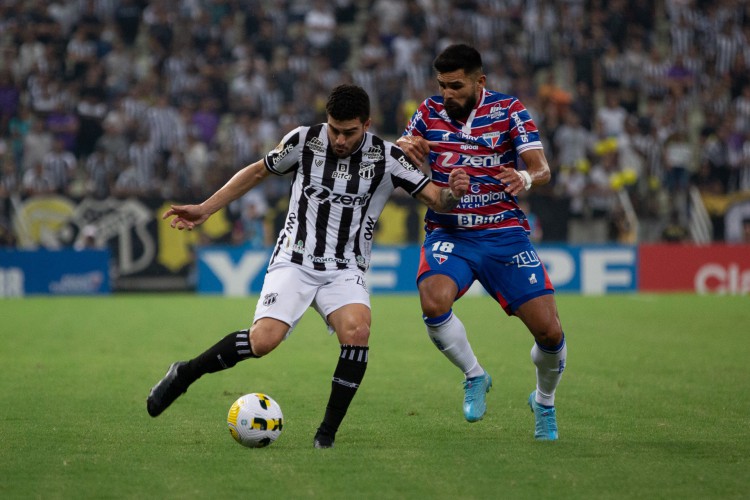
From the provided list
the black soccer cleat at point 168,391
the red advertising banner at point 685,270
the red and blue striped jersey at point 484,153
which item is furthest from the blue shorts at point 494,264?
the red advertising banner at point 685,270

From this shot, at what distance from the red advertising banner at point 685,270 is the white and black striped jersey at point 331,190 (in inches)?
593

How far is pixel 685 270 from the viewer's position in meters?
21.0

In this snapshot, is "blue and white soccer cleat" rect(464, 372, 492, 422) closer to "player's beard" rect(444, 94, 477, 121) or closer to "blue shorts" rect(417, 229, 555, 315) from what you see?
"blue shorts" rect(417, 229, 555, 315)

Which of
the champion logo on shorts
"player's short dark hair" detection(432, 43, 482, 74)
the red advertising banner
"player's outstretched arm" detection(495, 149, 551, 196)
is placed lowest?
the red advertising banner

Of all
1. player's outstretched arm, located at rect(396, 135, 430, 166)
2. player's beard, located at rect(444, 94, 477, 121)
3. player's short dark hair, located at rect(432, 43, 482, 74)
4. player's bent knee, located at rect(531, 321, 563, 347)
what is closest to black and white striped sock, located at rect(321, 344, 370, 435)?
player's bent knee, located at rect(531, 321, 563, 347)

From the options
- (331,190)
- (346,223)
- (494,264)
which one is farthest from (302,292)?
(494,264)

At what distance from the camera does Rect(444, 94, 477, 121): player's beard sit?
22.6ft

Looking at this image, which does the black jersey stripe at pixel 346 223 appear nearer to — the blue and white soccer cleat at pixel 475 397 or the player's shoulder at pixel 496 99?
the player's shoulder at pixel 496 99

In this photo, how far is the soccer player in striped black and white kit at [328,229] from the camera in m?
6.29

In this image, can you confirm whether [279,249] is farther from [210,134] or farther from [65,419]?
[210,134]

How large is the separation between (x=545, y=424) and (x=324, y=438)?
1.41 metres

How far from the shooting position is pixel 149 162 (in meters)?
21.4

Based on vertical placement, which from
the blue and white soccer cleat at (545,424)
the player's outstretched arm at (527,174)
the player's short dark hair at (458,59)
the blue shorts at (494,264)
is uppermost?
the player's short dark hair at (458,59)

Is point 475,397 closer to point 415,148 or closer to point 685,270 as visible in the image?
point 415,148
